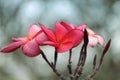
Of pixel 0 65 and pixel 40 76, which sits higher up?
pixel 0 65

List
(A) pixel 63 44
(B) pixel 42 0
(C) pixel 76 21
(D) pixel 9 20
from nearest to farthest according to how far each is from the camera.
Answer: (A) pixel 63 44 < (D) pixel 9 20 < (C) pixel 76 21 < (B) pixel 42 0

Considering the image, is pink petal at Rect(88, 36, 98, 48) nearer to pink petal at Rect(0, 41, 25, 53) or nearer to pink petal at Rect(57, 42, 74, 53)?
pink petal at Rect(57, 42, 74, 53)

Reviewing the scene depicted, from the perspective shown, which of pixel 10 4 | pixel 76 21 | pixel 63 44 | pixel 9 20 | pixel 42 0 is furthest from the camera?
pixel 42 0

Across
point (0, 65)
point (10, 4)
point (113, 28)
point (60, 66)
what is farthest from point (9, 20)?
point (113, 28)

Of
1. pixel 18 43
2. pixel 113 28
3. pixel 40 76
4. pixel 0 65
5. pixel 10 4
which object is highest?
pixel 18 43

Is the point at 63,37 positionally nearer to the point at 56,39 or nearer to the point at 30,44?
the point at 56,39

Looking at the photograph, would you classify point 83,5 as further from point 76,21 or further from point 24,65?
point 24,65
